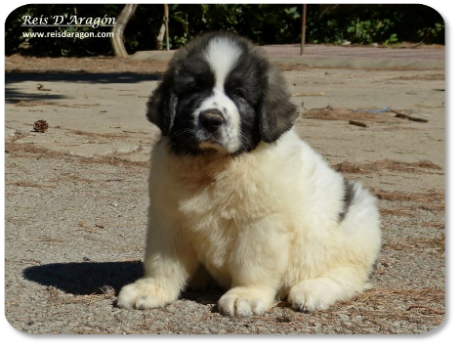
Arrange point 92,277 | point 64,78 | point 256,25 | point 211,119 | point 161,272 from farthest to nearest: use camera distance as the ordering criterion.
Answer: point 256,25, point 64,78, point 92,277, point 161,272, point 211,119

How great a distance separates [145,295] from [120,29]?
1730 centimetres

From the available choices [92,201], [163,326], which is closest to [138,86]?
[92,201]

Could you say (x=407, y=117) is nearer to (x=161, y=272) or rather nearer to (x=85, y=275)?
(x=85, y=275)

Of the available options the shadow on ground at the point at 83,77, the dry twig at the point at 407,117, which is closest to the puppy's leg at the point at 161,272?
the dry twig at the point at 407,117

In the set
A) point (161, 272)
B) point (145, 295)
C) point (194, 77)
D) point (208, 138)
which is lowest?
point (145, 295)

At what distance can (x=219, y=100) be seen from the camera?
14.8ft

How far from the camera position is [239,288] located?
4766 millimetres

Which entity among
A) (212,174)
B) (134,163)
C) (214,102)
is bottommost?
(134,163)

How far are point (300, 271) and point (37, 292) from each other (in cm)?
178

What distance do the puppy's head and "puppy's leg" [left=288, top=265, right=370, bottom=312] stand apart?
98cm

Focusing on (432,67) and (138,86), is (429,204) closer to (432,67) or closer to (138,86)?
(138,86)

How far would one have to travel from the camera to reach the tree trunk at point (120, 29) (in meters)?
20.3

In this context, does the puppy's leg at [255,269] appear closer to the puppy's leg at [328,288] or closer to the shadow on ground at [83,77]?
the puppy's leg at [328,288]

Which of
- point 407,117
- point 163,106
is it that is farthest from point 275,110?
point 407,117
